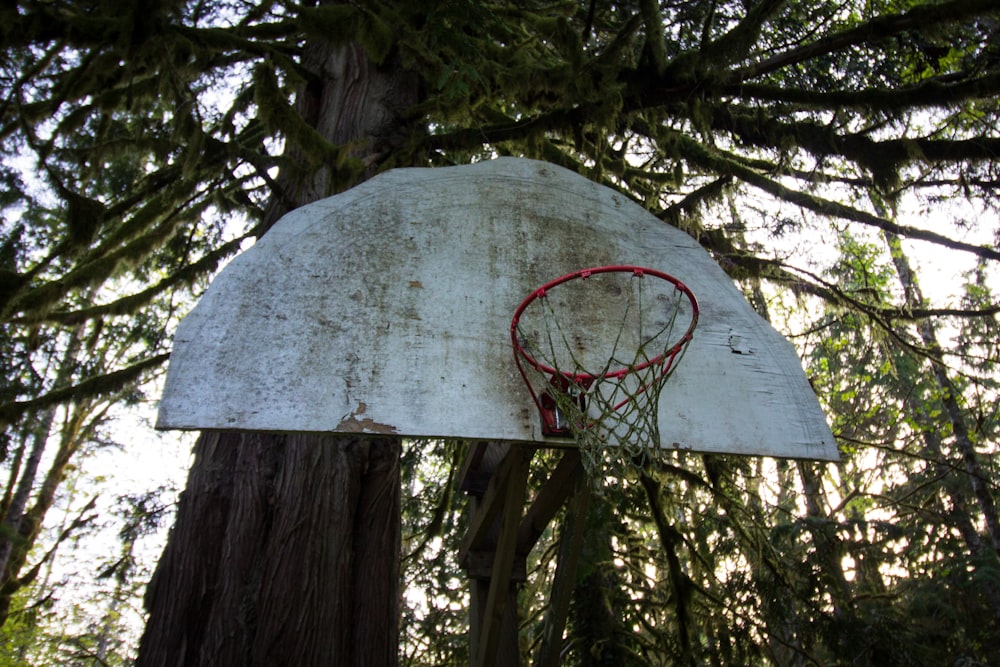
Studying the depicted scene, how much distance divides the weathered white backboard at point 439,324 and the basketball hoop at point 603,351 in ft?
0.33

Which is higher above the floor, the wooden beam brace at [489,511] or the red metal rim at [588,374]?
the red metal rim at [588,374]

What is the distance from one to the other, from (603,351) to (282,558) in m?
2.27

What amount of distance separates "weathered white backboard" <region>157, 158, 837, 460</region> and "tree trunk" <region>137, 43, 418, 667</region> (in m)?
1.26

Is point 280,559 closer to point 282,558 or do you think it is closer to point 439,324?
point 282,558

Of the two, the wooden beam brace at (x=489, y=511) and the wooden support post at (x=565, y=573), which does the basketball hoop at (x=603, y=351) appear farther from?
the wooden beam brace at (x=489, y=511)

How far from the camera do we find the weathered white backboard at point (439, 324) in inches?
115

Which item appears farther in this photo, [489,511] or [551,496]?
[489,511]

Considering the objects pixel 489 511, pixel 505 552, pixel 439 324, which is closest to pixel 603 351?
pixel 439 324

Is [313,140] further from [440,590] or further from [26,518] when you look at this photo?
[26,518]

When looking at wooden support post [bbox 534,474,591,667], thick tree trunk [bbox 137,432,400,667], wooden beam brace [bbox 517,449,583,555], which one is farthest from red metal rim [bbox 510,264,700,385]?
thick tree trunk [bbox 137,432,400,667]

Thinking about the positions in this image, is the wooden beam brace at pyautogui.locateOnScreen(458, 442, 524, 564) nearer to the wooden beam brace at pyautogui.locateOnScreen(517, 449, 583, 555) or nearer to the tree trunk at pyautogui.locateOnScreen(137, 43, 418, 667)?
the wooden beam brace at pyautogui.locateOnScreen(517, 449, 583, 555)

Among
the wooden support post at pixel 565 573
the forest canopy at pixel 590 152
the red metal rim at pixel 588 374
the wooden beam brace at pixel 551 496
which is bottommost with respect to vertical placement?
the wooden support post at pixel 565 573

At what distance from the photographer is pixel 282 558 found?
409 cm

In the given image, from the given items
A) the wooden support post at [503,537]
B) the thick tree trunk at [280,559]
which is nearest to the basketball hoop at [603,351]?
the wooden support post at [503,537]
